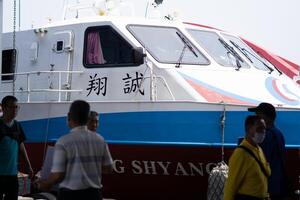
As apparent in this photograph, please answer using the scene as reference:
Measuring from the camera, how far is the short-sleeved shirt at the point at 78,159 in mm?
4547

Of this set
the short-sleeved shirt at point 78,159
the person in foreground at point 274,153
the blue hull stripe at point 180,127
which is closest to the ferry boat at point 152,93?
the blue hull stripe at point 180,127

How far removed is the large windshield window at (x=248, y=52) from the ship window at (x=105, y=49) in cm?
169

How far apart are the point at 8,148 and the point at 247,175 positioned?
2.32 meters

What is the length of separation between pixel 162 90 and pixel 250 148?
11.5 feet

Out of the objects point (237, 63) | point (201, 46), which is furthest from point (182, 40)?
point (237, 63)

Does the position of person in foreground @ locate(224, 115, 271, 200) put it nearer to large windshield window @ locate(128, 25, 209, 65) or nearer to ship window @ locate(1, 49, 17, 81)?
large windshield window @ locate(128, 25, 209, 65)

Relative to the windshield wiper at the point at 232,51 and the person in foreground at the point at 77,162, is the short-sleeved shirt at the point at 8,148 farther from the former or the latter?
the windshield wiper at the point at 232,51

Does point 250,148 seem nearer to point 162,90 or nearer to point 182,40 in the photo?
point 162,90

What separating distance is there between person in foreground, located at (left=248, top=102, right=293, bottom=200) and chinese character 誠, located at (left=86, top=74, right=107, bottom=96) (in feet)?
11.5

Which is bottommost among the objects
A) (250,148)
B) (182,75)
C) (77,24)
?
(250,148)

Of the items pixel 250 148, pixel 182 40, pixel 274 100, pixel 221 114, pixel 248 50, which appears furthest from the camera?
pixel 248 50

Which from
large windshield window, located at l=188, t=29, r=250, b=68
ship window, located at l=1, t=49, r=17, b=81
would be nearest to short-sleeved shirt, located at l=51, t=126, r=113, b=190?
large windshield window, located at l=188, t=29, r=250, b=68

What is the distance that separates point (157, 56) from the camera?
27.7 feet

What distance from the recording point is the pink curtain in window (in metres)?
8.87
